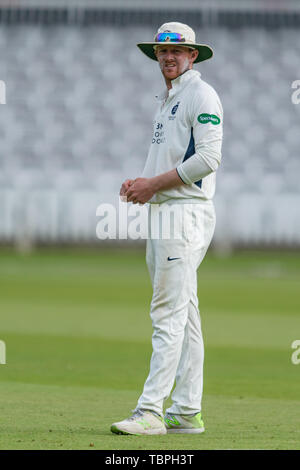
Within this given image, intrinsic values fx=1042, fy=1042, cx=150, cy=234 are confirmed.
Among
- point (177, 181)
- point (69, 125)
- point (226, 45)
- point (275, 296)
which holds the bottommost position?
point (275, 296)

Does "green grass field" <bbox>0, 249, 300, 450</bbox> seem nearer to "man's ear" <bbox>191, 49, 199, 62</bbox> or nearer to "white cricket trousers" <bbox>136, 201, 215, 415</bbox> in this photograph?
"white cricket trousers" <bbox>136, 201, 215, 415</bbox>

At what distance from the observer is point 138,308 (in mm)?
11922

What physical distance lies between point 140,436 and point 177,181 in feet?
3.55

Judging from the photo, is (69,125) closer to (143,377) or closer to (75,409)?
(143,377)

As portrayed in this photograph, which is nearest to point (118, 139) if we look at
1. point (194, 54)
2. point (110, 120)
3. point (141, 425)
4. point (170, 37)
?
point (110, 120)

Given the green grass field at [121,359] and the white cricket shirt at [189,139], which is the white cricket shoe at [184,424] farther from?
the white cricket shirt at [189,139]

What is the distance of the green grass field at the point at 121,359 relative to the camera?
4434 mm

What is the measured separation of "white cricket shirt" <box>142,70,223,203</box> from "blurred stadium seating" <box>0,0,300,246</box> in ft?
64.7

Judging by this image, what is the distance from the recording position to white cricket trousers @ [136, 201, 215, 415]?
443cm

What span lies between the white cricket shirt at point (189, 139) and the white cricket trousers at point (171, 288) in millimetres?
74

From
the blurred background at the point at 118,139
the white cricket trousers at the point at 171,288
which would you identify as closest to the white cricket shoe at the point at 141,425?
the white cricket trousers at the point at 171,288

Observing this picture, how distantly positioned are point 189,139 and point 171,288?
65 cm

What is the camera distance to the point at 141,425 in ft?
14.3
